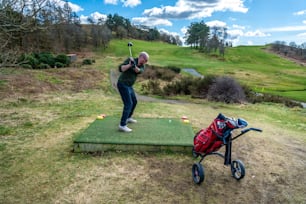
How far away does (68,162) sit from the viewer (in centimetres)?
430

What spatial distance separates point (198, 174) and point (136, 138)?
1.67 meters

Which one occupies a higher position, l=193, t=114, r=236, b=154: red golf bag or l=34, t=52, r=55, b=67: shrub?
l=34, t=52, r=55, b=67: shrub

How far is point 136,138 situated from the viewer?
16.1 ft

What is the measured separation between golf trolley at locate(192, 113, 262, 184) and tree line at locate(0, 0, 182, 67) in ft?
11.4

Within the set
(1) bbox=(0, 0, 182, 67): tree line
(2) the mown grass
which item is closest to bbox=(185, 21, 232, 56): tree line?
(2) the mown grass

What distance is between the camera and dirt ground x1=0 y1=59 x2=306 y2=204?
3383 millimetres

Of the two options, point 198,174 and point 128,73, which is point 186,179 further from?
point 128,73

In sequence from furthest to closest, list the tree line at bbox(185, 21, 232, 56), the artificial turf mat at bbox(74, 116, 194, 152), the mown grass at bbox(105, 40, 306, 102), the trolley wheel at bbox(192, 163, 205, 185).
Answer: the tree line at bbox(185, 21, 232, 56), the mown grass at bbox(105, 40, 306, 102), the artificial turf mat at bbox(74, 116, 194, 152), the trolley wheel at bbox(192, 163, 205, 185)

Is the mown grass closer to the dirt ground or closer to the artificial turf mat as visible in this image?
the dirt ground

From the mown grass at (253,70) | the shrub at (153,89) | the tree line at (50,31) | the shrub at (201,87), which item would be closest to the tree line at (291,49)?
the mown grass at (253,70)

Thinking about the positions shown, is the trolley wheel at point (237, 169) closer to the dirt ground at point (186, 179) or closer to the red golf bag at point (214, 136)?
the dirt ground at point (186, 179)

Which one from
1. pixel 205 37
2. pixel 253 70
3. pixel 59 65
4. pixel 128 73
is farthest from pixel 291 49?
pixel 128 73

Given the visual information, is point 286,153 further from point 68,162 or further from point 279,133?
point 68,162

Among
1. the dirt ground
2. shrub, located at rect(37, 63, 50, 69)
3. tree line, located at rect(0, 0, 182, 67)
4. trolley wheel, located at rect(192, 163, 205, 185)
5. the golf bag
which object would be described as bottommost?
the dirt ground
